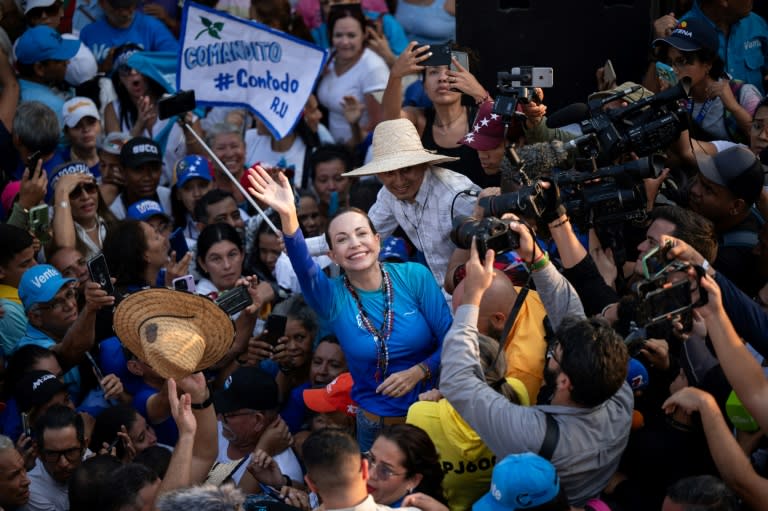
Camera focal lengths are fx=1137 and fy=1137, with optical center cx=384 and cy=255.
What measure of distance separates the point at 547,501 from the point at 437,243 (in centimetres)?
252

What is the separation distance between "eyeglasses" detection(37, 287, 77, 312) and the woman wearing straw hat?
209 centimetres

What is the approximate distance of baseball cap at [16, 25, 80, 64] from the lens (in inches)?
332

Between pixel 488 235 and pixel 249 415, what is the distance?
83.8 inches

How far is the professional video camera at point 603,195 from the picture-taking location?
4.93 meters

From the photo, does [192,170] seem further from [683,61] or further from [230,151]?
[683,61]

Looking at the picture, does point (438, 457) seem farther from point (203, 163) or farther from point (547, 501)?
point (203, 163)

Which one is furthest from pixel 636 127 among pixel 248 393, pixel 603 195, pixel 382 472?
pixel 248 393

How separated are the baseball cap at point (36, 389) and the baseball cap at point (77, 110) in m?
2.89

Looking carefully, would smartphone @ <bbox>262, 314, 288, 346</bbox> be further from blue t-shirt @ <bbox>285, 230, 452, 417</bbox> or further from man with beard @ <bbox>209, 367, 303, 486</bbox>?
blue t-shirt @ <bbox>285, 230, 452, 417</bbox>

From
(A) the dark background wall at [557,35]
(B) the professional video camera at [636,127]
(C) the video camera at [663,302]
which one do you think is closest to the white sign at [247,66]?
(A) the dark background wall at [557,35]

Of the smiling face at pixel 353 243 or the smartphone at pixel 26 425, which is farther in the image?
the smartphone at pixel 26 425

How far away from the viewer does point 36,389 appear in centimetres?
602

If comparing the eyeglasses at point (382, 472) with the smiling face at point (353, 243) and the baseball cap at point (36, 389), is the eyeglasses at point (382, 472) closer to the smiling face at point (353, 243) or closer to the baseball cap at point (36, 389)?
the smiling face at point (353, 243)

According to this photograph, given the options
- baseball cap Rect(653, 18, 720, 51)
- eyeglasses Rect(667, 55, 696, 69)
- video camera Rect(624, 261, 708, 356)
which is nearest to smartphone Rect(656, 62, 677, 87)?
eyeglasses Rect(667, 55, 696, 69)
